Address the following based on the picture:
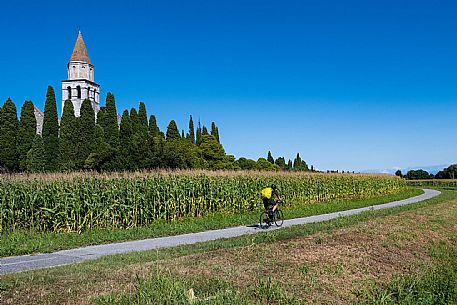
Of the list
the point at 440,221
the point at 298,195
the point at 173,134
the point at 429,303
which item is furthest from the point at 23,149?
the point at 429,303

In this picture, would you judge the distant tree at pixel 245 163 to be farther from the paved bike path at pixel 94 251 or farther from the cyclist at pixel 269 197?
the paved bike path at pixel 94 251

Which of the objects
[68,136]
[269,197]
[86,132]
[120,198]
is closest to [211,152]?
[86,132]

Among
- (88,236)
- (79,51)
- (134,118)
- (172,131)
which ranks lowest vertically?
(88,236)

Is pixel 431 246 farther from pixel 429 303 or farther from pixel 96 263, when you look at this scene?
pixel 96 263

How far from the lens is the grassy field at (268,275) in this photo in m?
6.91

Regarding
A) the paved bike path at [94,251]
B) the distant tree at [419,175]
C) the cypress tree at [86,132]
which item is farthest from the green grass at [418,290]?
the distant tree at [419,175]

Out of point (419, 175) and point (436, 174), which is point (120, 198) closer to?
point (419, 175)

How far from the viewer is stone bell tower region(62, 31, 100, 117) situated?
77062 mm

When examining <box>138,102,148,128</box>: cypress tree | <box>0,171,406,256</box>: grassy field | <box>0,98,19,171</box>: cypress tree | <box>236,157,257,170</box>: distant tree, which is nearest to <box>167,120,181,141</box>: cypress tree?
<box>138,102,148,128</box>: cypress tree

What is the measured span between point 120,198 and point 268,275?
1096 centimetres

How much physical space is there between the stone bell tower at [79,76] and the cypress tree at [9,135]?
18.6 metres

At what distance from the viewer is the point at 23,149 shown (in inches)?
2242

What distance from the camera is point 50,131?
56.5m

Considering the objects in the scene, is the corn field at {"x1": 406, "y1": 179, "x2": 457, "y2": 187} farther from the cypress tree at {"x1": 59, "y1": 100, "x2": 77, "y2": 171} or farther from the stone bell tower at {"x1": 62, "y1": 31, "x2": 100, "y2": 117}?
the stone bell tower at {"x1": 62, "y1": 31, "x2": 100, "y2": 117}
